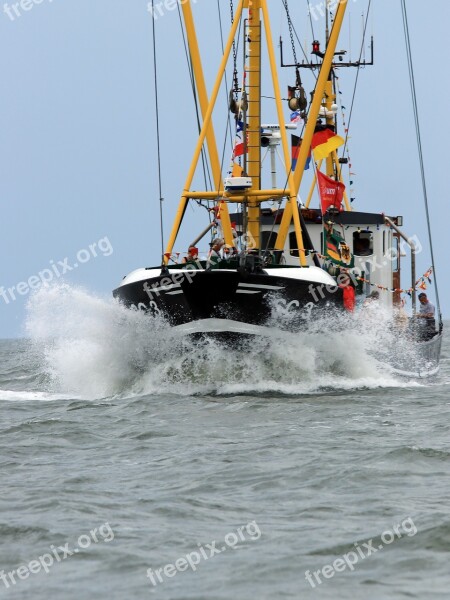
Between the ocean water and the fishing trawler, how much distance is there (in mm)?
542

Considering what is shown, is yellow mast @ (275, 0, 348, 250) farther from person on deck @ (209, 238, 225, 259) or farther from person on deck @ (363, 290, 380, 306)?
person on deck @ (209, 238, 225, 259)

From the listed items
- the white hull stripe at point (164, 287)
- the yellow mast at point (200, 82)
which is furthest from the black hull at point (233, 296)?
the yellow mast at point (200, 82)

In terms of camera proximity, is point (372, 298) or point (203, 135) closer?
point (203, 135)

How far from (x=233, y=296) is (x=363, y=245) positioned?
710 cm

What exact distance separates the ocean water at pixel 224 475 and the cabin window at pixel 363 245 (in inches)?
189

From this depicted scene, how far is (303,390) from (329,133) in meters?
7.79

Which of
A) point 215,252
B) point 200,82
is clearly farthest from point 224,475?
point 200,82

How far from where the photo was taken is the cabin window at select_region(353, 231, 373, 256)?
22953 mm

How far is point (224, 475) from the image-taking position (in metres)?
9.96

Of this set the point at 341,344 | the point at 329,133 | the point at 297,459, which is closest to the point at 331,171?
the point at 329,133

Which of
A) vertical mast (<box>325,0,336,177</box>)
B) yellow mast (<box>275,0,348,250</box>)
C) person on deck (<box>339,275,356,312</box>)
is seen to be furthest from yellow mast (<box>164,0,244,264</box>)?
vertical mast (<box>325,0,336,177</box>)

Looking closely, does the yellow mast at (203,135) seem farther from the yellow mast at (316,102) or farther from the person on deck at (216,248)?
the yellow mast at (316,102)

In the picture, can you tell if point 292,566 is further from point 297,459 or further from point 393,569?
point 297,459

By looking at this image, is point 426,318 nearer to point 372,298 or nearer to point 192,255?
point 372,298
